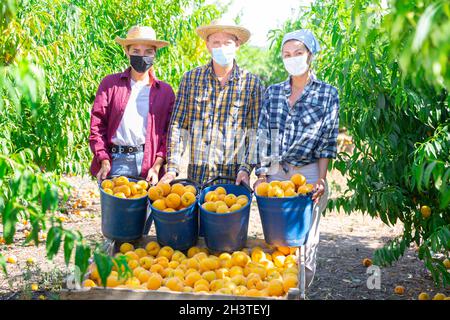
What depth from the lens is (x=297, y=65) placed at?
3541 millimetres

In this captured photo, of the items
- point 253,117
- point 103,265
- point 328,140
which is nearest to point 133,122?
point 253,117

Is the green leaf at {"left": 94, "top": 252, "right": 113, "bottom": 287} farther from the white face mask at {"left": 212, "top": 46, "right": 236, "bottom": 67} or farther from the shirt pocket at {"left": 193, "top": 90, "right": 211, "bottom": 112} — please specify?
the white face mask at {"left": 212, "top": 46, "right": 236, "bottom": 67}

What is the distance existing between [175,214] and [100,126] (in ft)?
3.82

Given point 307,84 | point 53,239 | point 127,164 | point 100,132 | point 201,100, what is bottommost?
point 53,239

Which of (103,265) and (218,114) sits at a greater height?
(218,114)

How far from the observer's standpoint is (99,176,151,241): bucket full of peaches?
10.4 ft

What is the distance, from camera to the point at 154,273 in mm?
2861

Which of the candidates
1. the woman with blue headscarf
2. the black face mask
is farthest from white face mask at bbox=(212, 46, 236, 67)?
the black face mask

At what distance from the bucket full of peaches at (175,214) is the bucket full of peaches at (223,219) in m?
0.07

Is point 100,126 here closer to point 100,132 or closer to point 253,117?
point 100,132

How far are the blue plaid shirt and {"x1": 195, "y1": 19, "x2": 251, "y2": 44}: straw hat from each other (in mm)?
559

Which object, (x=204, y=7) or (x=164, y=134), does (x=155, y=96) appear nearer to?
(x=164, y=134)

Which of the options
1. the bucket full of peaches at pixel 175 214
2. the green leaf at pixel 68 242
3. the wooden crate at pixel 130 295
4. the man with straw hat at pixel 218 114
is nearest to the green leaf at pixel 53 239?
the green leaf at pixel 68 242

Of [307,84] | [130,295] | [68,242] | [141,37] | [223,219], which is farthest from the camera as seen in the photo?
[141,37]
